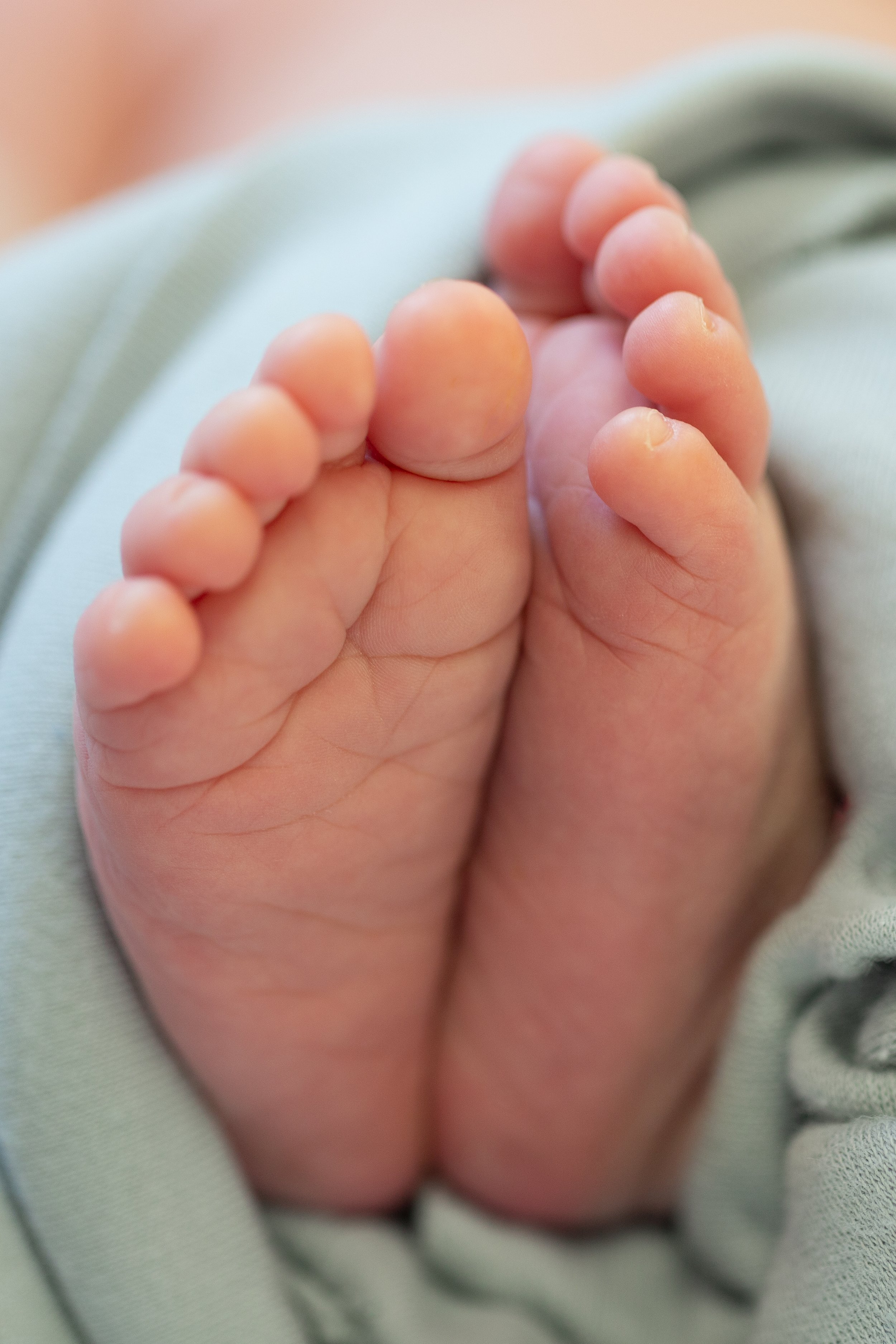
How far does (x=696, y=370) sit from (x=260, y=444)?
0.17 meters

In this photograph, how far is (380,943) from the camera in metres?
0.52

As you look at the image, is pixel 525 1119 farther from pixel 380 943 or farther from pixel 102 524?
pixel 102 524

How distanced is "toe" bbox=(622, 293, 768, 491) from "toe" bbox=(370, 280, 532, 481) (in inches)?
2.3

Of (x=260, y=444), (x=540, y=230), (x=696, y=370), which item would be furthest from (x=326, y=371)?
(x=540, y=230)

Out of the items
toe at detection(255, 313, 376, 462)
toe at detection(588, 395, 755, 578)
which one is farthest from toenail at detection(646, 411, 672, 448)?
toe at detection(255, 313, 376, 462)

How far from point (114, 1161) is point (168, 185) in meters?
0.69

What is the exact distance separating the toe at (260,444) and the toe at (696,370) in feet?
0.46

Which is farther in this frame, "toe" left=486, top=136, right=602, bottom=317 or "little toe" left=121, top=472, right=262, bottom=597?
"toe" left=486, top=136, right=602, bottom=317

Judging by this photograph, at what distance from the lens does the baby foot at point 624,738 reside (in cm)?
42

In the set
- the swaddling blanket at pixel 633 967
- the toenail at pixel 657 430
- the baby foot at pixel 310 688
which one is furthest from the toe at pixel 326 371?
the swaddling blanket at pixel 633 967

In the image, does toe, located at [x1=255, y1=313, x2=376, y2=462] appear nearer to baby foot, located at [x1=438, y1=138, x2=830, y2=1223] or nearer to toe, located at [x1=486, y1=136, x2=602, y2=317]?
baby foot, located at [x1=438, y1=138, x2=830, y2=1223]

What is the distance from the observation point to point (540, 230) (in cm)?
54

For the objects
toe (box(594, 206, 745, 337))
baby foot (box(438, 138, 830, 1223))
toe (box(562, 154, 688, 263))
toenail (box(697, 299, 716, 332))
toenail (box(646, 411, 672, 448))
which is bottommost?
baby foot (box(438, 138, 830, 1223))

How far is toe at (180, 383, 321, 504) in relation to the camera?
1.09 feet
